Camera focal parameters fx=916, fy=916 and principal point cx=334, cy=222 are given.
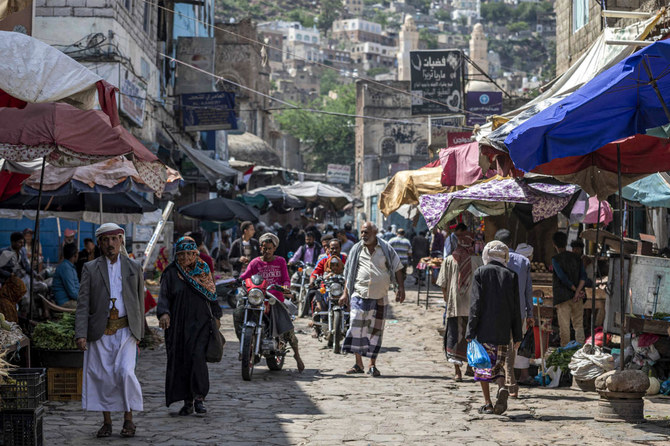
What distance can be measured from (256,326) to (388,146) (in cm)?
6189

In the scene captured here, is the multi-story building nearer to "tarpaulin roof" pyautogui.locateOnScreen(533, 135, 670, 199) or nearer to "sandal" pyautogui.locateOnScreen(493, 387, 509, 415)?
"tarpaulin roof" pyautogui.locateOnScreen(533, 135, 670, 199)

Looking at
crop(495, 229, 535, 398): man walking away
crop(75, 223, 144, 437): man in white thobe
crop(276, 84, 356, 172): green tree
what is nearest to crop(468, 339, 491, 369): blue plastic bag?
crop(495, 229, 535, 398): man walking away

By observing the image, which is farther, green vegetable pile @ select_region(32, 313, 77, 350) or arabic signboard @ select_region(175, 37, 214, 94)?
arabic signboard @ select_region(175, 37, 214, 94)

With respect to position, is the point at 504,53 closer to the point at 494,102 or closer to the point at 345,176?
the point at 345,176

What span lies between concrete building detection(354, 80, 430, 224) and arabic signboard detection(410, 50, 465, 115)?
1559 inches

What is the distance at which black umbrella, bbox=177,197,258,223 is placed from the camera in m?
21.1

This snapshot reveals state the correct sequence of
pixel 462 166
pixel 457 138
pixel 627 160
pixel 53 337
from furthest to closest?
pixel 457 138, pixel 462 166, pixel 627 160, pixel 53 337

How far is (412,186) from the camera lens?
1579 cm

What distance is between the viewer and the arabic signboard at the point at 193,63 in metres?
27.6

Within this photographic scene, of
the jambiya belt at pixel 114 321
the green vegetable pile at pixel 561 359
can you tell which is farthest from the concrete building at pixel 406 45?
the jambiya belt at pixel 114 321

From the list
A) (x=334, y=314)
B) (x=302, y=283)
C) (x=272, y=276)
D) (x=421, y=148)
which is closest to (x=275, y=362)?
(x=272, y=276)

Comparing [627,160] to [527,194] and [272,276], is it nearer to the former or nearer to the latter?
[527,194]

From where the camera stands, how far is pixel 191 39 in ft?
91.7

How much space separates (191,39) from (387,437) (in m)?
22.3
